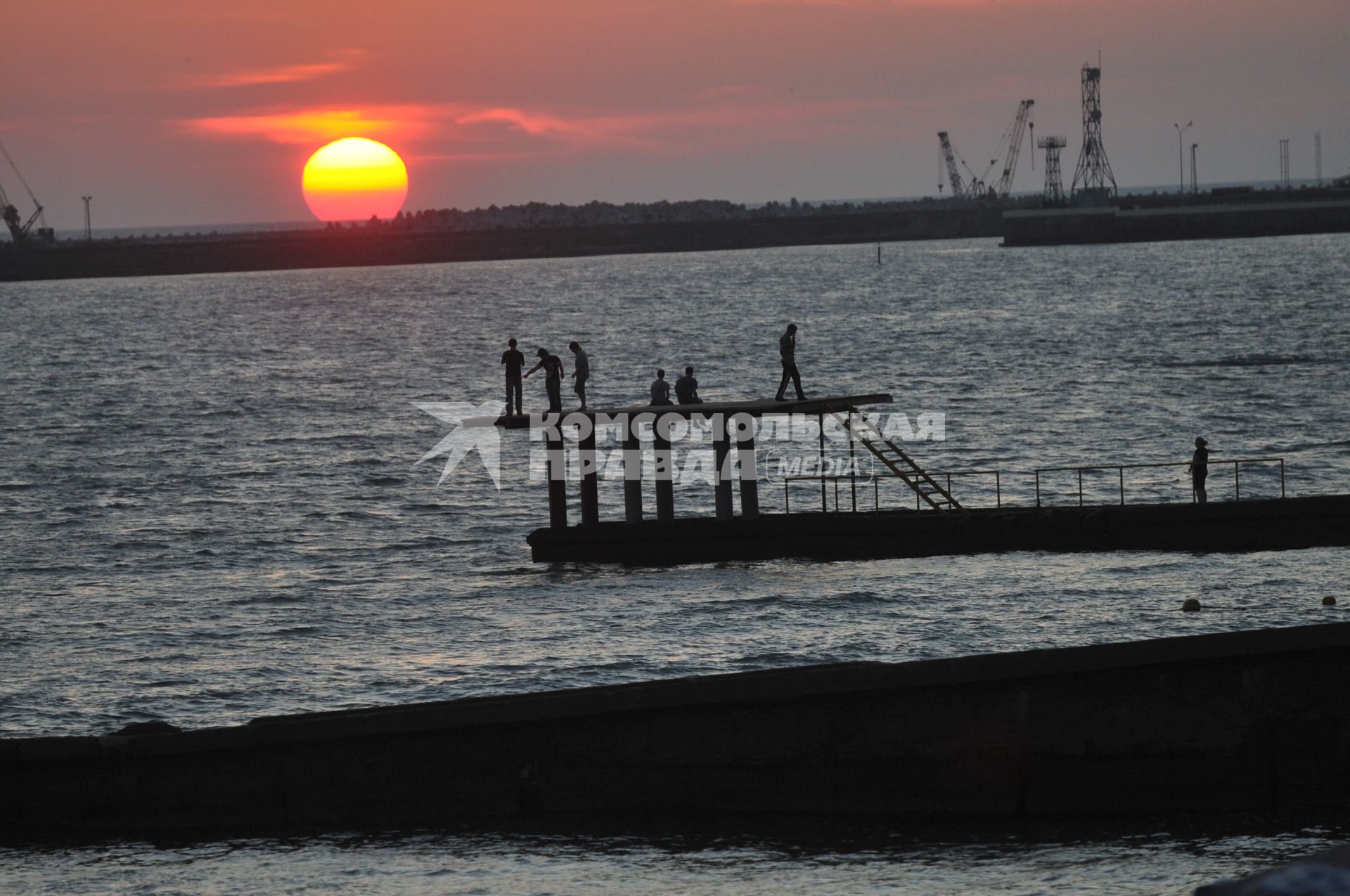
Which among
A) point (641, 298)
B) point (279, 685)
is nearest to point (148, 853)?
point (279, 685)

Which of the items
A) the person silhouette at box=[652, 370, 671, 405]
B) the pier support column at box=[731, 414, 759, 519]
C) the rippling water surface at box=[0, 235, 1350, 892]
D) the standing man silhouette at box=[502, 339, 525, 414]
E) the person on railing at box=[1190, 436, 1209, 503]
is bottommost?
the rippling water surface at box=[0, 235, 1350, 892]

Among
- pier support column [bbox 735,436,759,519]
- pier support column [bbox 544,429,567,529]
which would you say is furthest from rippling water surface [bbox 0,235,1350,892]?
pier support column [bbox 544,429,567,529]

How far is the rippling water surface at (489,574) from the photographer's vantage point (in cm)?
1759

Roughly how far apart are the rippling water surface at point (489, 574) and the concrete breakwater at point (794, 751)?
694 mm

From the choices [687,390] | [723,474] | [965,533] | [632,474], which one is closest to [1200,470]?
[965,533]

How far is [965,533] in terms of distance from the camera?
120ft

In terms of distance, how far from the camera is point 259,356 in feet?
418

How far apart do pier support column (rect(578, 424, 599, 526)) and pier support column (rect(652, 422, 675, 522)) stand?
1.45 meters

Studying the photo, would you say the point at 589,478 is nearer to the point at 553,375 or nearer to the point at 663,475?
the point at 663,475

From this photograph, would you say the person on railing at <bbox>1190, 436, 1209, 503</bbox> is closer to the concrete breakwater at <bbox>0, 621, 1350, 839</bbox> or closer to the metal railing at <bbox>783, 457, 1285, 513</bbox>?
the metal railing at <bbox>783, 457, 1285, 513</bbox>

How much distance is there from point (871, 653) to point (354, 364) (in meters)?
94.7

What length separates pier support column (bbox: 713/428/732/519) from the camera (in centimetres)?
3694

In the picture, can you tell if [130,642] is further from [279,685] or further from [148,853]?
A: [148,853]

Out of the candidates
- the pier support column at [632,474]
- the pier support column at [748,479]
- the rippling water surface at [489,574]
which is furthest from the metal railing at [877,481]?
the pier support column at [632,474]
